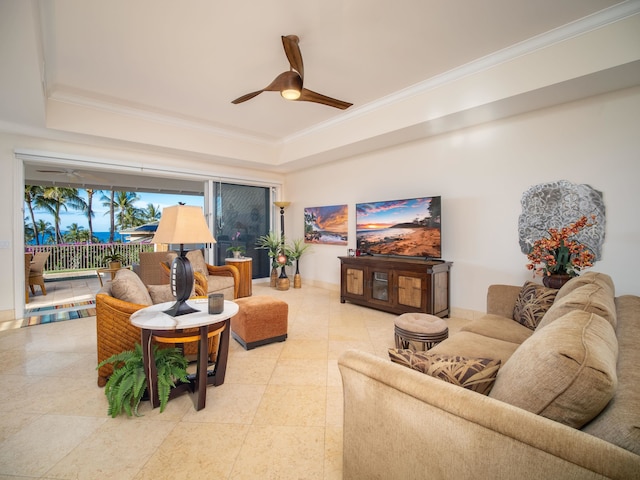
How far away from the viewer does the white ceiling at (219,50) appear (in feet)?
7.95

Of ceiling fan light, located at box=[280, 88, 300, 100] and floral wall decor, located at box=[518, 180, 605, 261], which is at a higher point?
ceiling fan light, located at box=[280, 88, 300, 100]

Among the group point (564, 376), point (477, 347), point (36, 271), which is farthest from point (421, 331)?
point (36, 271)

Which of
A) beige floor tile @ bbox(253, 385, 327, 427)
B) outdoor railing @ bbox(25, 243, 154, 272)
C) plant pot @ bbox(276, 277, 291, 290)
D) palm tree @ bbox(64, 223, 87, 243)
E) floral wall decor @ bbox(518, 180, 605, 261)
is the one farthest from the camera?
palm tree @ bbox(64, 223, 87, 243)

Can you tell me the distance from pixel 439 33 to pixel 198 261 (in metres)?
4.01

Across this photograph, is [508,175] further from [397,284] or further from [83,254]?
[83,254]

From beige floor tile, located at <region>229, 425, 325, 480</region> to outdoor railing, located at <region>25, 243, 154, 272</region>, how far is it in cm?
749

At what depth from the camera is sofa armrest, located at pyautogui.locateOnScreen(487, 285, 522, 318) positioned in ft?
9.09

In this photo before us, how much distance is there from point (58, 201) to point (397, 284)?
12.1 m

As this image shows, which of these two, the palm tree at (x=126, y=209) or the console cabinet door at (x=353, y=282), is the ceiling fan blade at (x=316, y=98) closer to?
the console cabinet door at (x=353, y=282)

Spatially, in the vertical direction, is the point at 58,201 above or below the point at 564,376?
above

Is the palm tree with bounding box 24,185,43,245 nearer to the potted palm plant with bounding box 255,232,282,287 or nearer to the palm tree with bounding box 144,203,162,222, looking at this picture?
the palm tree with bounding box 144,203,162,222

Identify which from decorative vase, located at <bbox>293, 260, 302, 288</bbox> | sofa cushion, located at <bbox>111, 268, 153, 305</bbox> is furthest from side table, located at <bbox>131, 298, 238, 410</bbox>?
decorative vase, located at <bbox>293, 260, 302, 288</bbox>

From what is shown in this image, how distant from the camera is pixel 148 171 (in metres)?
→ 5.13

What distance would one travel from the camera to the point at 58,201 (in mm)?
10422
